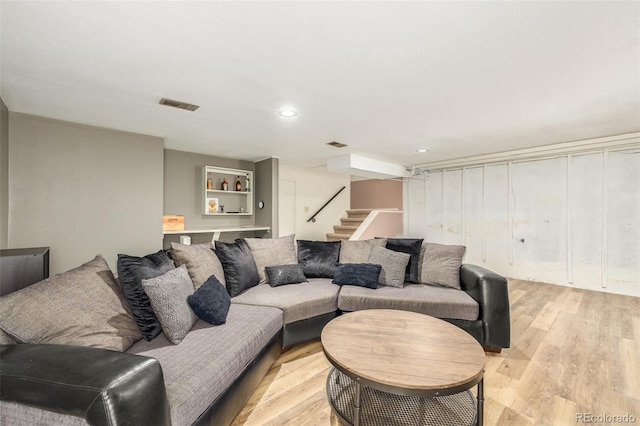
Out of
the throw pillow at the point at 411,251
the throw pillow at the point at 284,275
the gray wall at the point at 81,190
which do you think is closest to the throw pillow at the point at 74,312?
the throw pillow at the point at 284,275

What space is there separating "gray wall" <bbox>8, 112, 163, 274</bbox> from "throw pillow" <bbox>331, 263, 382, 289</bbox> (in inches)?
101

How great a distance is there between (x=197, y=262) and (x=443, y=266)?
7.91ft

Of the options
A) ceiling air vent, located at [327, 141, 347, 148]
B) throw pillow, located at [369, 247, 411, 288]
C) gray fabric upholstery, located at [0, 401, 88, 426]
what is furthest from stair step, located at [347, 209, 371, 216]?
gray fabric upholstery, located at [0, 401, 88, 426]

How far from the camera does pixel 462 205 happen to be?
571cm

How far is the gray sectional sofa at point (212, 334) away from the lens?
952mm

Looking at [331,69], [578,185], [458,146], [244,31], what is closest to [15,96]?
[244,31]

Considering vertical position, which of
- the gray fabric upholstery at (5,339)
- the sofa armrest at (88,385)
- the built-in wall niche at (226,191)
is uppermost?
the built-in wall niche at (226,191)

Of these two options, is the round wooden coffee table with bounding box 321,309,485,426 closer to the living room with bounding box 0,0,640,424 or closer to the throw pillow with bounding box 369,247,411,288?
the living room with bounding box 0,0,640,424

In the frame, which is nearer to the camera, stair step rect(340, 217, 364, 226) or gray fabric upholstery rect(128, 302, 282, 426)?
gray fabric upholstery rect(128, 302, 282, 426)

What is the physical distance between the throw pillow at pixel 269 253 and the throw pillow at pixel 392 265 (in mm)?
960

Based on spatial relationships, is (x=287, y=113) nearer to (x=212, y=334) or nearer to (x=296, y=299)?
(x=296, y=299)

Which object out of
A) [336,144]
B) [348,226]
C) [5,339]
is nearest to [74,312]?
[5,339]

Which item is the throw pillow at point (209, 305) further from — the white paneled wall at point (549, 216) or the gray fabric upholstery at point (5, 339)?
the white paneled wall at point (549, 216)

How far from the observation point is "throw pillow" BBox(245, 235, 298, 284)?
3.00 meters
